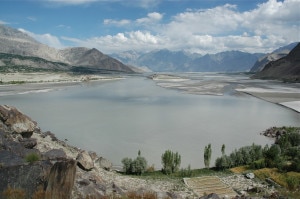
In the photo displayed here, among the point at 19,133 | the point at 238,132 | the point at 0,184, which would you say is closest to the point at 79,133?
the point at 19,133

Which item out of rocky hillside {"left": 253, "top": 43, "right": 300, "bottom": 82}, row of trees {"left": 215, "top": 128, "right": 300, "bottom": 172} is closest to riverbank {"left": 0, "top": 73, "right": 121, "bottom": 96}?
row of trees {"left": 215, "top": 128, "right": 300, "bottom": 172}

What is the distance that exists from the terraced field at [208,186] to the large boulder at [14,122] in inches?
375

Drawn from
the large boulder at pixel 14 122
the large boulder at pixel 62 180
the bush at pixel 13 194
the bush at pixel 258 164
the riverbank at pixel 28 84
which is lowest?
the riverbank at pixel 28 84

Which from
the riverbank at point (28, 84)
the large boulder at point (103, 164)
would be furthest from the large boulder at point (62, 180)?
the riverbank at point (28, 84)

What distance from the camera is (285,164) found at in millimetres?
15344

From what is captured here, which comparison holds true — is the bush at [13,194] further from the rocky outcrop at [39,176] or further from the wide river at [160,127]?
the wide river at [160,127]

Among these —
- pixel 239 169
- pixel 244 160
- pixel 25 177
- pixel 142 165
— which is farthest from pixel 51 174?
pixel 244 160

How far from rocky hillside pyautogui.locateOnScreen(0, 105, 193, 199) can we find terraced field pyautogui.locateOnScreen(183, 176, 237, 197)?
1.60ft

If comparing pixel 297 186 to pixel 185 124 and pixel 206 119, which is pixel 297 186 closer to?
pixel 185 124

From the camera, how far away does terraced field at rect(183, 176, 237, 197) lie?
41.2 feet

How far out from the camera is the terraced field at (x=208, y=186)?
12547 millimetres

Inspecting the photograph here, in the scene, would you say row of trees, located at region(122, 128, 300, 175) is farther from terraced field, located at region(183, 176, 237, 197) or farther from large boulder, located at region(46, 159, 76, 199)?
large boulder, located at region(46, 159, 76, 199)

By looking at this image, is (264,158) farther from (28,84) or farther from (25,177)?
(28,84)

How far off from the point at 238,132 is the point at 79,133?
14.0 metres
